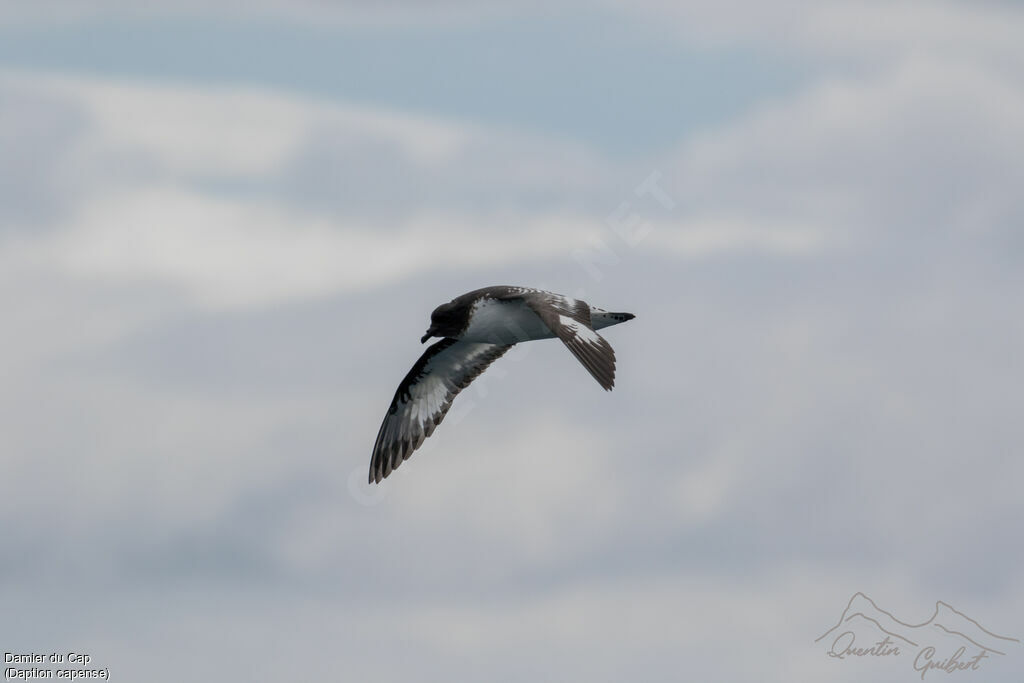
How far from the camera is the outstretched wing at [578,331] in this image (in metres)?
Result: 23.6

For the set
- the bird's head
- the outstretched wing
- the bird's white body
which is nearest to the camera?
the outstretched wing

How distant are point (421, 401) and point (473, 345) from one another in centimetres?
191

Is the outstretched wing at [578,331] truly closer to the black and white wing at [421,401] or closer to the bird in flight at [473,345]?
the bird in flight at [473,345]

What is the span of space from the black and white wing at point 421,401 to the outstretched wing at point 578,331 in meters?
5.00

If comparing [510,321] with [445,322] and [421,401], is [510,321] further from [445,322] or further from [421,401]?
[421,401]

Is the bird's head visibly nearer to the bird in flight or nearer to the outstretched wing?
the bird in flight

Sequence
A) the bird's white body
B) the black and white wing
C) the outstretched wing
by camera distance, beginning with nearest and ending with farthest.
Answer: the outstretched wing → the bird's white body → the black and white wing

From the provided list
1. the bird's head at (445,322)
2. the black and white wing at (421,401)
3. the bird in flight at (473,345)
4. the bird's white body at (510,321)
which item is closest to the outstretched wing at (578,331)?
the bird in flight at (473,345)

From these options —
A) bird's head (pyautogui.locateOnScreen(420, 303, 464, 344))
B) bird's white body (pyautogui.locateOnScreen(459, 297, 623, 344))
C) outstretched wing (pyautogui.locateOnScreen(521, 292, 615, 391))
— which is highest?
bird's head (pyautogui.locateOnScreen(420, 303, 464, 344))

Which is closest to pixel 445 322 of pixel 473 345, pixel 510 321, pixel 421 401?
pixel 510 321

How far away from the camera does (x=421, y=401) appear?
104ft

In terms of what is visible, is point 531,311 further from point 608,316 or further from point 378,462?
point 378,462

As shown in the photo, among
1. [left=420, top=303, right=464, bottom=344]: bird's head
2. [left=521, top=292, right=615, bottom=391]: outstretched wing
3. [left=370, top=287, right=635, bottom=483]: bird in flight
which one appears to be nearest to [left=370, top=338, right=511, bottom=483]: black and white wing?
[left=370, top=287, right=635, bottom=483]: bird in flight

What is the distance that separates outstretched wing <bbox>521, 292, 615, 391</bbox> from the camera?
77.3 ft
